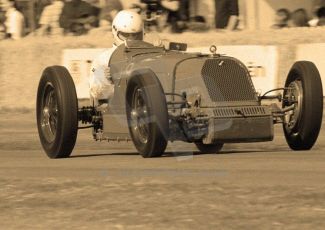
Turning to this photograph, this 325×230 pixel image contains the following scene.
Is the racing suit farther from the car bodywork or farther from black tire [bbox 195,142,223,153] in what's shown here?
black tire [bbox 195,142,223,153]

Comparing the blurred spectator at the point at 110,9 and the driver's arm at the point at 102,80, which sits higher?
the blurred spectator at the point at 110,9

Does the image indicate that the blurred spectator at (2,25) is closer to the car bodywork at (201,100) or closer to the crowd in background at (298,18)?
the crowd in background at (298,18)

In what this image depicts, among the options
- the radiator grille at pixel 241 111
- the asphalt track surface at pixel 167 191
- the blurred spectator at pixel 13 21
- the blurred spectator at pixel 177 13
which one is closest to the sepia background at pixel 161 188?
the asphalt track surface at pixel 167 191

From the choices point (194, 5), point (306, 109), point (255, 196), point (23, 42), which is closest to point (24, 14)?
point (23, 42)

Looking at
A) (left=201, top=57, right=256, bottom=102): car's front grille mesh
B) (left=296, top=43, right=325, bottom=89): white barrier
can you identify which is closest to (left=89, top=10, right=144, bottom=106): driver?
(left=201, top=57, right=256, bottom=102): car's front grille mesh

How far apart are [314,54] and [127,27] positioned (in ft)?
25.3

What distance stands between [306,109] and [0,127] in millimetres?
8958

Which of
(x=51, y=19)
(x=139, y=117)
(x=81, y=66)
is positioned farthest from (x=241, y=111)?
(x=51, y=19)

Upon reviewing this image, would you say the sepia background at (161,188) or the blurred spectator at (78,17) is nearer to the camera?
the sepia background at (161,188)

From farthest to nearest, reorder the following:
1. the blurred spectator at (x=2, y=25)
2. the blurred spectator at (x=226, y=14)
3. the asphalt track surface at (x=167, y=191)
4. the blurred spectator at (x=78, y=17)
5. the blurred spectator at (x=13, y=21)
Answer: the blurred spectator at (x=2, y=25) < the blurred spectator at (x=13, y=21) < the blurred spectator at (x=78, y=17) < the blurred spectator at (x=226, y=14) < the asphalt track surface at (x=167, y=191)

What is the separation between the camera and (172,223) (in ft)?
20.7

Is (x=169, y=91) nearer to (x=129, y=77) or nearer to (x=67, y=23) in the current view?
(x=129, y=77)

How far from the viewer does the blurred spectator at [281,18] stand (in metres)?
20.9

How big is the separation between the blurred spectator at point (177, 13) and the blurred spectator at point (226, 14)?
2.28 ft
